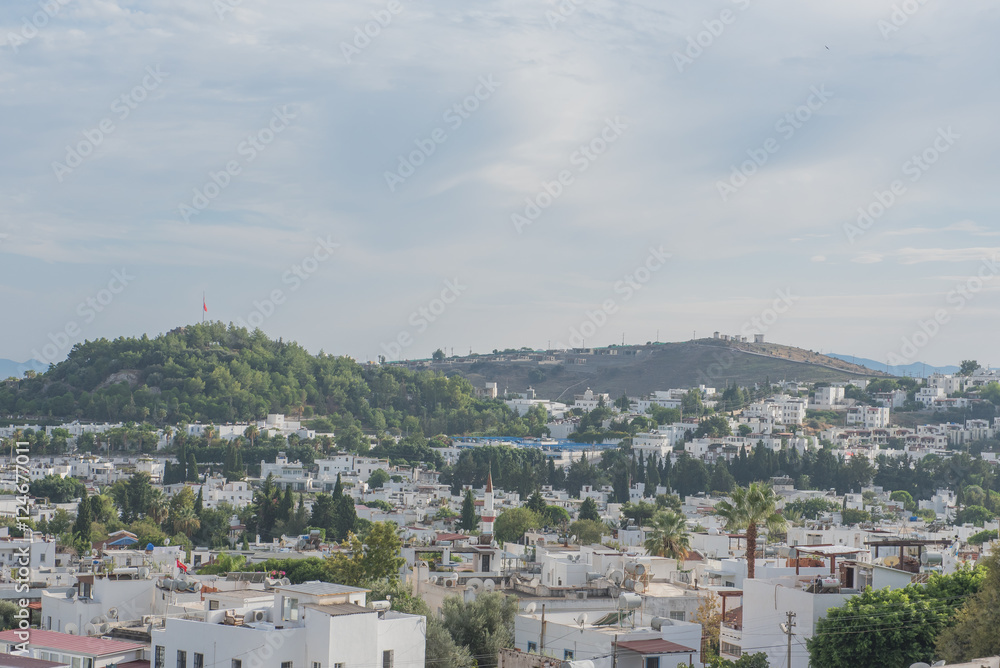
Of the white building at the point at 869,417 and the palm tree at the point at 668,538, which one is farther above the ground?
the white building at the point at 869,417

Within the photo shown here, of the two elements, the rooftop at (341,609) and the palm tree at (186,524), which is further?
the palm tree at (186,524)

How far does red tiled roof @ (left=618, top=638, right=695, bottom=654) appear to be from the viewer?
19.8 metres

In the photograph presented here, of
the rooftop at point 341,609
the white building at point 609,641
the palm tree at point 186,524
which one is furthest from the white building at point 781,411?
the rooftop at point 341,609

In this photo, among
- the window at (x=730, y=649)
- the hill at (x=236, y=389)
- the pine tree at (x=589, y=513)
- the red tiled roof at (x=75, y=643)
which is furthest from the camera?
the hill at (x=236, y=389)

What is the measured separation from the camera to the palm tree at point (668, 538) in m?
37.9

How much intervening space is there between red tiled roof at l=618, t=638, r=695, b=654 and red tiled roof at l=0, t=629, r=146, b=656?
294 inches

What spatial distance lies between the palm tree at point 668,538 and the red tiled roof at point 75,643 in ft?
68.2

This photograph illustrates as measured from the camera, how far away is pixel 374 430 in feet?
441

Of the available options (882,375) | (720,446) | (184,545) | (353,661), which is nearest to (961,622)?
(353,661)

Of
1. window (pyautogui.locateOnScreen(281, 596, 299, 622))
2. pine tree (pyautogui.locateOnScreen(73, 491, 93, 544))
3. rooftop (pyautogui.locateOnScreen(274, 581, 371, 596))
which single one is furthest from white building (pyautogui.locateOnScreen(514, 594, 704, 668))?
pine tree (pyautogui.locateOnScreen(73, 491, 93, 544))

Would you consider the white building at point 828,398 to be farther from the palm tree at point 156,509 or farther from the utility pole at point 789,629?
the utility pole at point 789,629

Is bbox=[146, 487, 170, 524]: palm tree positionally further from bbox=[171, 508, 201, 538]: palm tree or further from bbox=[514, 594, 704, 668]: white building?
bbox=[514, 594, 704, 668]: white building

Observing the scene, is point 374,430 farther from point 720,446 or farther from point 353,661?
point 353,661

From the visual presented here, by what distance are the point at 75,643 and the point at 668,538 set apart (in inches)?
867
